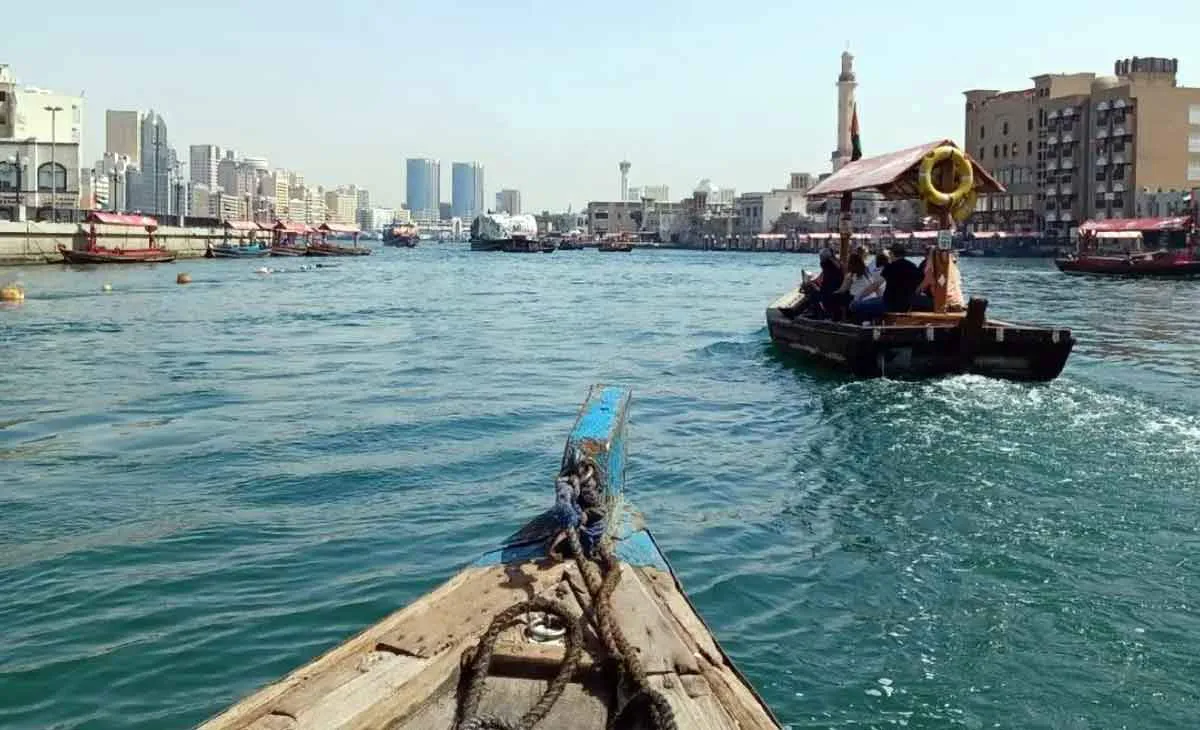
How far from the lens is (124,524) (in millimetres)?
9633

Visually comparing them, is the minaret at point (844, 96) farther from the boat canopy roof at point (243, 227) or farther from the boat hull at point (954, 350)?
the boat hull at point (954, 350)

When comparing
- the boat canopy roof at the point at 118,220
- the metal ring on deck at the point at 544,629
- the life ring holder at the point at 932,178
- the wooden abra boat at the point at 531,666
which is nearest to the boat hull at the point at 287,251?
the boat canopy roof at the point at 118,220

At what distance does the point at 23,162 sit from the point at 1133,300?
7722 centimetres

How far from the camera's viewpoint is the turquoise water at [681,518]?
6.55 metres

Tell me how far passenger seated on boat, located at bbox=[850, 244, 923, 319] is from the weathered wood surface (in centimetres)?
1361

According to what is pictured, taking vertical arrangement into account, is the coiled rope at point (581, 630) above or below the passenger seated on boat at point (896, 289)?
below

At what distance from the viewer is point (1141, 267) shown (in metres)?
57.3

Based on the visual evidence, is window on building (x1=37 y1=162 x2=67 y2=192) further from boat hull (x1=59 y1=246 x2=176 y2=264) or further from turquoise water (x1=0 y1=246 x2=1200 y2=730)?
turquoise water (x1=0 y1=246 x2=1200 y2=730)

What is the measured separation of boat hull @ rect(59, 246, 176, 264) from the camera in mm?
62594

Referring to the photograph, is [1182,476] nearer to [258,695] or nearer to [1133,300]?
[258,695]

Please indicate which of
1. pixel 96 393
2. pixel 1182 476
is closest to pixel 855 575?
pixel 1182 476

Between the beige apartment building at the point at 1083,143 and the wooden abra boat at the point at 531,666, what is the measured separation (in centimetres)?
9604

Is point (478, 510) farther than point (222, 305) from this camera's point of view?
No

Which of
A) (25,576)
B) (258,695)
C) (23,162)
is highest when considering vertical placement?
(23,162)
